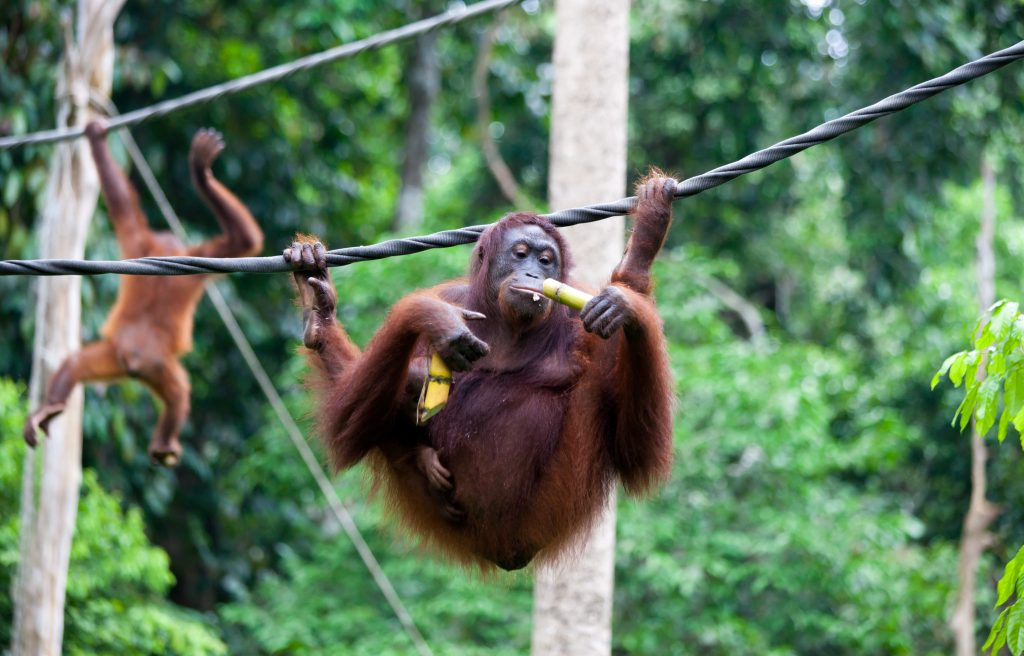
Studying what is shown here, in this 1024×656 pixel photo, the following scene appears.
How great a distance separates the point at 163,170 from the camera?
1027 centimetres

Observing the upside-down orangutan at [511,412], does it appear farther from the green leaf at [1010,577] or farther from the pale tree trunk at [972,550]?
the pale tree trunk at [972,550]

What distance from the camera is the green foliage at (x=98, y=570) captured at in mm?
6938

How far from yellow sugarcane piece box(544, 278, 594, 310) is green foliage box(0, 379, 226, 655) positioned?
14.6 ft

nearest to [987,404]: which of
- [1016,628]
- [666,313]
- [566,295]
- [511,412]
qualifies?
[1016,628]

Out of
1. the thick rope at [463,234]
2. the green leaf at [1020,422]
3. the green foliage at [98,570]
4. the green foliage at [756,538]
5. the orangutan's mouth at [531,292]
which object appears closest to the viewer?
the green leaf at [1020,422]

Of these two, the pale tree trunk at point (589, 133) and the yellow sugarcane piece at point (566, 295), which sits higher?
the pale tree trunk at point (589, 133)

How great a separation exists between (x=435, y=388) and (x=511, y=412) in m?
0.59

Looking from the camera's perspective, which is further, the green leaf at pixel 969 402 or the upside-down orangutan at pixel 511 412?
the upside-down orangutan at pixel 511 412

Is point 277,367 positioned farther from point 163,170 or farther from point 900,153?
point 900,153

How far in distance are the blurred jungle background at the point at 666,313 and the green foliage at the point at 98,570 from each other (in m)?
0.02

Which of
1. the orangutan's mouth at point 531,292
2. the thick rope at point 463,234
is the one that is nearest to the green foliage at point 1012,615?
the thick rope at point 463,234

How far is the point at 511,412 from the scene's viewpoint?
3.76 meters

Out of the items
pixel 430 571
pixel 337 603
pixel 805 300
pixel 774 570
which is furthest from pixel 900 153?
pixel 337 603

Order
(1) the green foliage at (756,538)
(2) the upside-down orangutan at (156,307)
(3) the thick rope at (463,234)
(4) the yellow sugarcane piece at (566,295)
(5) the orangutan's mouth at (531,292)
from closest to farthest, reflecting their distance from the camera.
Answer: (3) the thick rope at (463,234), (4) the yellow sugarcane piece at (566,295), (5) the orangutan's mouth at (531,292), (2) the upside-down orangutan at (156,307), (1) the green foliage at (756,538)
